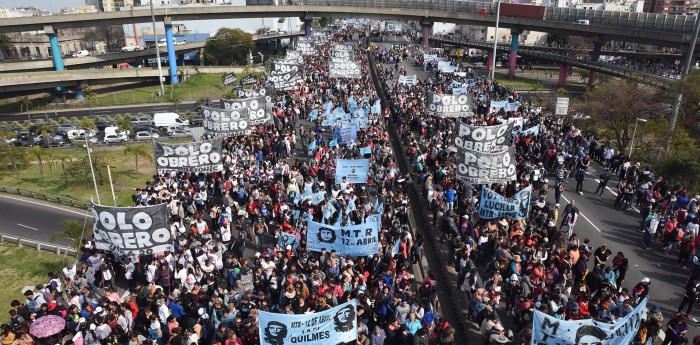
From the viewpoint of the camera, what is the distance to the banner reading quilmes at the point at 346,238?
46.4ft

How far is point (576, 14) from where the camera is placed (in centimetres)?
6706

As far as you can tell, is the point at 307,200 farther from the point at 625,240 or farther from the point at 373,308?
the point at 625,240

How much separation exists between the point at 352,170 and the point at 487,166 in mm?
5312

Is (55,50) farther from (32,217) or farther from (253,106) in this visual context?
(253,106)

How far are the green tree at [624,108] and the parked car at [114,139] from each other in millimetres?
37781

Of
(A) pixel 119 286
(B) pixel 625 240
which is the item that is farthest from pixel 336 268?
(B) pixel 625 240

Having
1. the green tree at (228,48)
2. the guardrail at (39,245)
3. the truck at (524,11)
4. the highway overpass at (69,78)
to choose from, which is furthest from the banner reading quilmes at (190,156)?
the green tree at (228,48)

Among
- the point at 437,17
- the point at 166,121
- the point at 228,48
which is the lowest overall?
the point at 166,121

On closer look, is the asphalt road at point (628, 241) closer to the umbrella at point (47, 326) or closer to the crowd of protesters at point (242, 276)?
the crowd of protesters at point (242, 276)

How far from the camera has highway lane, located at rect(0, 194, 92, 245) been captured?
23031 millimetres

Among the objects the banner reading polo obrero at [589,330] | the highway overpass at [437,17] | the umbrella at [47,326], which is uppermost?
the highway overpass at [437,17]

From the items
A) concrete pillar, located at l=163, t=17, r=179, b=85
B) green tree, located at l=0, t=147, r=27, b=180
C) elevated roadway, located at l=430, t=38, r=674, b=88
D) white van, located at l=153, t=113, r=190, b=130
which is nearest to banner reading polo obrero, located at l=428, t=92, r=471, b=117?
elevated roadway, located at l=430, t=38, r=674, b=88

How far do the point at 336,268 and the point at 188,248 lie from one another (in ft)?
15.6

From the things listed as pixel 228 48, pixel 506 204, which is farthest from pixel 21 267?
pixel 228 48
